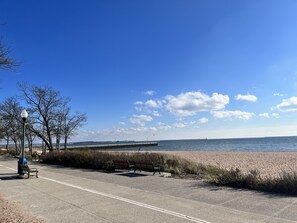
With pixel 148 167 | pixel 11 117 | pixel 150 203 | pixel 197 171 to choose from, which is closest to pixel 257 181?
pixel 150 203

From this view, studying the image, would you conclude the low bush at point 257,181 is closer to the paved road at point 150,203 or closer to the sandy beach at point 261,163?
the paved road at point 150,203

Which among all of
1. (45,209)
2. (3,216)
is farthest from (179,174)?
(3,216)

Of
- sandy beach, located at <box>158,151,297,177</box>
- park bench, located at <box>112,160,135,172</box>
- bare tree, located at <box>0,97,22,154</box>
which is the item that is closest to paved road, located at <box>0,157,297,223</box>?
park bench, located at <box>112,160,135,172</box>

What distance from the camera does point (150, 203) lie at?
8.49 m

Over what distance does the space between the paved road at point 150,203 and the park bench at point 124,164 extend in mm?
4346

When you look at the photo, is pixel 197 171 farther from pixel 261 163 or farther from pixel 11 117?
pixel 11 117

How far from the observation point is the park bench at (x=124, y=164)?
16734 millimetres

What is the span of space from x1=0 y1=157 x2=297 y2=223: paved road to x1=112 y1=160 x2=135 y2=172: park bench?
4.35 m

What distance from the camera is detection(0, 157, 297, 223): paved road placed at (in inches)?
274

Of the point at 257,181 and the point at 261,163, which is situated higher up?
the point at 257,181

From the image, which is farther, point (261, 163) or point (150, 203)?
point (261, 163)

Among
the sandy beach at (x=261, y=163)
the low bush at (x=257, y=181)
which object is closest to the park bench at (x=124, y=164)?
the sandy beach at (x=261, y=163)

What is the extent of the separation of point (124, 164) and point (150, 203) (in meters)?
8.63

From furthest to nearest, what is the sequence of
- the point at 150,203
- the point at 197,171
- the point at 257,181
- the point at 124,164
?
1. the point at 124,164
2. the point at 197,171
3. the point at 257,181
4. the point at 150,203
